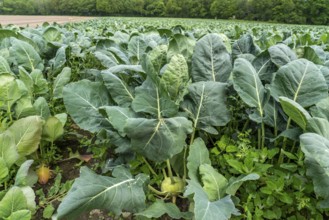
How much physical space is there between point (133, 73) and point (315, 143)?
4.56 feet

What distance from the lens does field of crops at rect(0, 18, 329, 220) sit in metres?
1.44

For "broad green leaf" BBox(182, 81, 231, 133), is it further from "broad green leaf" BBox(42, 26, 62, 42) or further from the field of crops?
"broad green leaf" BBox(42, 26, 62, 42)

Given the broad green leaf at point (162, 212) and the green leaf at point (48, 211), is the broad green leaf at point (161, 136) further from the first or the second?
the green leaf at point (48, 211)

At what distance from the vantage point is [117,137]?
178 centimetres

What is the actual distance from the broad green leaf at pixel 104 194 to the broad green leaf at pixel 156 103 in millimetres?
399

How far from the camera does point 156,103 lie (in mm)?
1653

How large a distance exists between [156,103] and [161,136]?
221 millimetres

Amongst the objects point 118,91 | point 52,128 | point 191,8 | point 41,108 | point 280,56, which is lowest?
point 191,8

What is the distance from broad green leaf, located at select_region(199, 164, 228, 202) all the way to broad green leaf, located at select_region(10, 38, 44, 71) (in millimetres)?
1926

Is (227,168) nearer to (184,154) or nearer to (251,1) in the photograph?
(184,154)

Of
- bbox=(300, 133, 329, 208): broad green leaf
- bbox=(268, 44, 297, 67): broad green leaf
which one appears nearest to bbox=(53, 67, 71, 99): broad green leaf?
bbox=(268, 44, 297, 67): broad green leaf

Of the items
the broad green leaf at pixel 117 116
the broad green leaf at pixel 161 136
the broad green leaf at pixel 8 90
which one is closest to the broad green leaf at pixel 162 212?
the broad green leaf at pixel 161 136

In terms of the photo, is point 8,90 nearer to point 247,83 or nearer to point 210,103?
point 210,103

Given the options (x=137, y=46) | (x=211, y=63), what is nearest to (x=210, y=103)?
(x=211, y=63)
